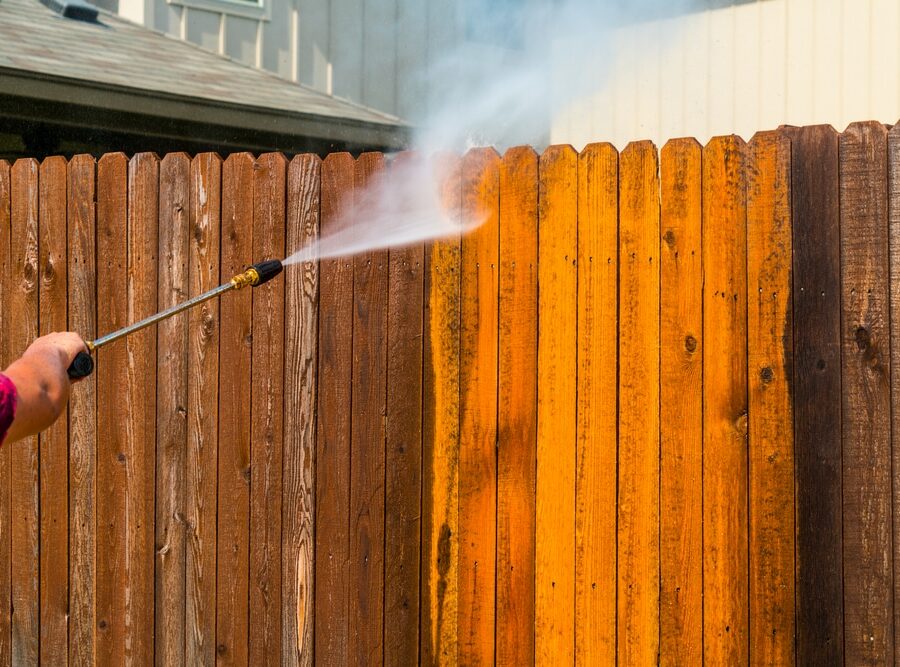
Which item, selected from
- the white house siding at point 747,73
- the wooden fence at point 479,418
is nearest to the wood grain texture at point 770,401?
the wooden fence at point 479,418

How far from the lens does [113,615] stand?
15.8 feet

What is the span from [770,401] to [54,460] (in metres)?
3.09

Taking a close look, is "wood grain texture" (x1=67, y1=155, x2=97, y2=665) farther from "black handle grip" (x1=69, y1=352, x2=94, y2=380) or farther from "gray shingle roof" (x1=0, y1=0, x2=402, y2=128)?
"gray shingle roof" (x1=0, y1=0, x2=402, y2=128)

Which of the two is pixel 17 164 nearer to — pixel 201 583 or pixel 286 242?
pixel 286 242

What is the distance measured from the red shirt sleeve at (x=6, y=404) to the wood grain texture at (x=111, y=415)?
7.83ft

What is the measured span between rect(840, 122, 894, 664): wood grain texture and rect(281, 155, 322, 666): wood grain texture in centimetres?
192

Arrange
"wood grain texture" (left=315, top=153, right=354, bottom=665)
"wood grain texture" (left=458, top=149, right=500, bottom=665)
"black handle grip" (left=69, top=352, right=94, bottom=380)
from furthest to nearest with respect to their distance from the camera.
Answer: "wood grain texture" (left=315, top=153, right=354, bottom=665) → "wood grain texture" (left=458, top=149, right=500, bottom=665) → "black handle grip" (left=69, top=352, right=94, bottom=380)

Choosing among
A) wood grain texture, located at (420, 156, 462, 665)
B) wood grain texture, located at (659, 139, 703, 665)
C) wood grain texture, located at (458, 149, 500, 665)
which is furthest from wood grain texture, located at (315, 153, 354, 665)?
wood grain texture, located at (659, 139, 703, 665)

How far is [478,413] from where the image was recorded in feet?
13.1

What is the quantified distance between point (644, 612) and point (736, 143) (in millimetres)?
1522

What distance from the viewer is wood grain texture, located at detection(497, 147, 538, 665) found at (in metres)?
3.91

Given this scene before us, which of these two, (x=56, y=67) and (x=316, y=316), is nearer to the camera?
(x=316, y=316)

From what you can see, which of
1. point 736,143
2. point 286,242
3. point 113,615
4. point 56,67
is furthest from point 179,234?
point 56,67

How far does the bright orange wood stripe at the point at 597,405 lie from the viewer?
377cm
